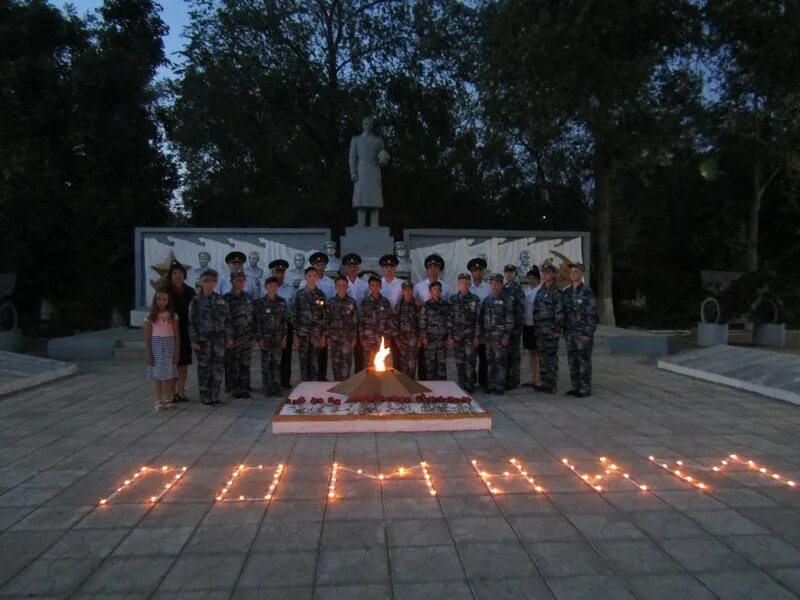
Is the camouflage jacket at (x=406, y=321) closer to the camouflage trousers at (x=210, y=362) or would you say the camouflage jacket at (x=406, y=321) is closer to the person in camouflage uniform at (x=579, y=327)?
the person in camouflage uniform at (x=579, y=327)

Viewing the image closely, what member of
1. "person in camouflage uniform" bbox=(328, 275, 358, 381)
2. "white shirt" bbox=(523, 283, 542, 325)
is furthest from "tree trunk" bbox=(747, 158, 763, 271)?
"person in camouflage uniform" bbox=(328, 275, 358, 381)

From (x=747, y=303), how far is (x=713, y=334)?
40.4 inches

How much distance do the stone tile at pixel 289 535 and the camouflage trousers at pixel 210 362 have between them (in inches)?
135

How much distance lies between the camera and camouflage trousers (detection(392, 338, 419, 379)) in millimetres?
7059

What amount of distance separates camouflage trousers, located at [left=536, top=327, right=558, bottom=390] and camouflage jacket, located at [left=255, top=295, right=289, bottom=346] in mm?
3070

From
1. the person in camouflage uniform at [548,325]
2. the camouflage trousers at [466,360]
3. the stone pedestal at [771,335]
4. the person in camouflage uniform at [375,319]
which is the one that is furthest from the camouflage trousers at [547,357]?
the stone pedestal at [771,335]

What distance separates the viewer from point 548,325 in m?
7.12

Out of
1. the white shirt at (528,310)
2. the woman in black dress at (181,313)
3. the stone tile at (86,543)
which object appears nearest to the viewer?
the stone tile at (86,543)

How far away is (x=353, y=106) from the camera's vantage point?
17.4 metres

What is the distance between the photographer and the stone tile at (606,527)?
3150 millimetres

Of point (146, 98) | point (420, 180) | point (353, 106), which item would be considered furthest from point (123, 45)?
point (420, 180)

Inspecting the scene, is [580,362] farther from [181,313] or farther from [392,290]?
[181,313]

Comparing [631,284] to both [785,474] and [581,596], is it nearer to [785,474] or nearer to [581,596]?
[785,474]

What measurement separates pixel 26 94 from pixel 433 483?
15.5m
